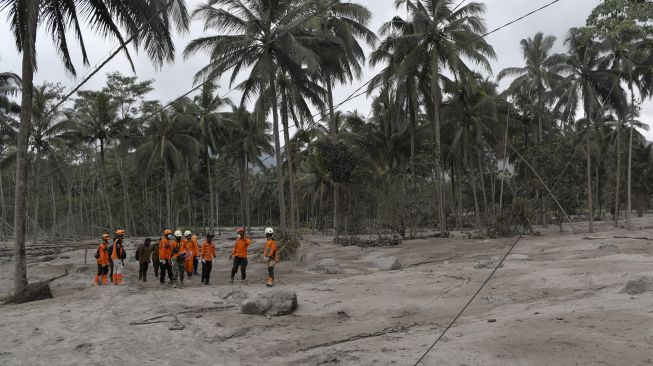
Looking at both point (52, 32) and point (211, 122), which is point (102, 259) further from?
point (211, 122)

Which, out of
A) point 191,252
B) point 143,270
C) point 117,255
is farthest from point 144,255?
point 191,252

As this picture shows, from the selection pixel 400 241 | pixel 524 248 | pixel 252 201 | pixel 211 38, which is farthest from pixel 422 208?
pixel 252 201

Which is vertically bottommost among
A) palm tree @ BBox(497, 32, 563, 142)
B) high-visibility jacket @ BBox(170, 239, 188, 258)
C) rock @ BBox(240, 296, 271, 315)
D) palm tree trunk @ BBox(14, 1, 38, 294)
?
rock @ BBox(240, 296, 271, 315)

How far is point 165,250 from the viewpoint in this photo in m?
12.8

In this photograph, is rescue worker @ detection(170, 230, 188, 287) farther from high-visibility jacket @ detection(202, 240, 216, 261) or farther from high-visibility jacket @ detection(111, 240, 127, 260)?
high-visibility jacket @ detection(111, 240, 127, 260)

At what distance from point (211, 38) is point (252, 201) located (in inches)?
2233

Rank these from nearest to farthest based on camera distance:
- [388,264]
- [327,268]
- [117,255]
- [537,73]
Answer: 1. [117,255]
2. [388,264]
3. [327,268]
4. [537,73]

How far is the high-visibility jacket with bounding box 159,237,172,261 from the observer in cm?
1269

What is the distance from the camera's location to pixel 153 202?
5756 cm

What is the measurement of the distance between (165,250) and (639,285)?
10.1m

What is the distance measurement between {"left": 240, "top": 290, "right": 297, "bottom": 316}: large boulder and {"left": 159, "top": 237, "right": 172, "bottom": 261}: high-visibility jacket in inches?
185

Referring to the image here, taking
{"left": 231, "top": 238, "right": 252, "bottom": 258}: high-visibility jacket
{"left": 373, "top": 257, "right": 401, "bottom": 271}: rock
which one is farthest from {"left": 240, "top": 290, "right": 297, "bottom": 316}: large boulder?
{"left": 373, "top": 257, "right": 401, "bottom": 271}: rock

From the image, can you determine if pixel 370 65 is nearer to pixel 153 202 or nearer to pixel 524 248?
pixel 524 248

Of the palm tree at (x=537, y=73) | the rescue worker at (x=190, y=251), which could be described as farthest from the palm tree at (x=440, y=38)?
the rescue worker at (x=190, y=251)
